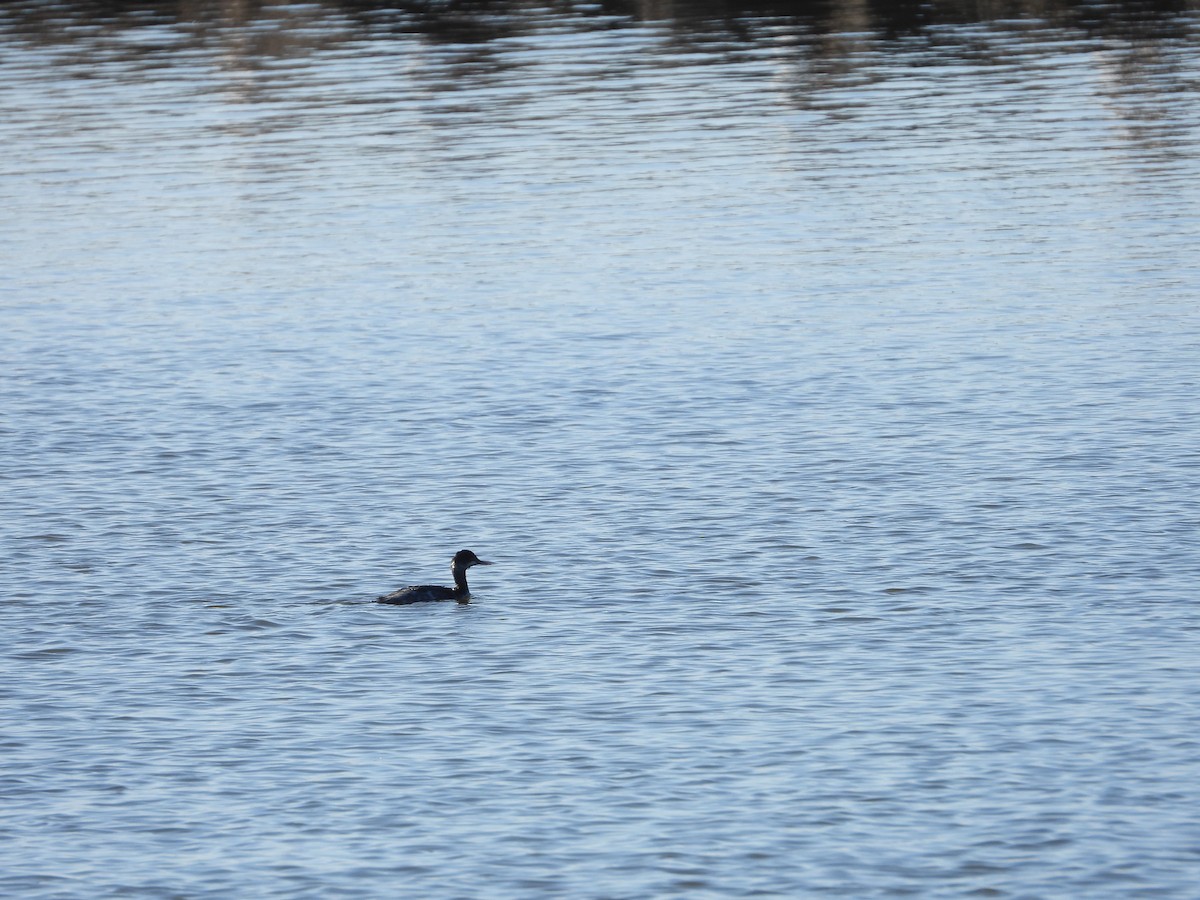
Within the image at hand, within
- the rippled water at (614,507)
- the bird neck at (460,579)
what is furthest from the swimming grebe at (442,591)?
the rippled water at (614,507)

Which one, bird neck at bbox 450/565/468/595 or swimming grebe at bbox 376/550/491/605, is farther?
bird neck at bbox 450/565/468/595

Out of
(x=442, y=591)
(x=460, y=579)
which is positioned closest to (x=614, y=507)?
(x=460, y=579)

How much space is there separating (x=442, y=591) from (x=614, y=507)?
4.44 m

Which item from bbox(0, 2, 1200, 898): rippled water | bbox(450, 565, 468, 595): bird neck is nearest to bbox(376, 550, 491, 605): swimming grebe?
bbox(450, 565, 468, 595): bird neck

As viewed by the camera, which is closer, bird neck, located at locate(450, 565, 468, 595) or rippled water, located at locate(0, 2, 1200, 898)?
rippled water, located at locate(0, 2, 1200, 898)

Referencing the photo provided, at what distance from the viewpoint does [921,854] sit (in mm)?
17656

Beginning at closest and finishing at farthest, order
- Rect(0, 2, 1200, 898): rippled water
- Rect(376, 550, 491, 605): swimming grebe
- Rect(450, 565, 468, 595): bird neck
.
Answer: Rect(0, 2, 1200, 898): rippled water
Rect(376, 550, 491, 605): swimming grebe
Rect(450, 565, 468, 595): bird neck

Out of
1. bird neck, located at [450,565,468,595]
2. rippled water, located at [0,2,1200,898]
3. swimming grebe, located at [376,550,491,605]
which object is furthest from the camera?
bird neck, located at [450,565,468,595]

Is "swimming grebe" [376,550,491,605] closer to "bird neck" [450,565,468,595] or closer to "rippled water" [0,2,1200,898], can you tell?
"bird neck" [450,565,468,595]

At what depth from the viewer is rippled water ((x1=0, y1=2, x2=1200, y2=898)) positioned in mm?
18641

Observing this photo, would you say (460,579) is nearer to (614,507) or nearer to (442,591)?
(442,591)

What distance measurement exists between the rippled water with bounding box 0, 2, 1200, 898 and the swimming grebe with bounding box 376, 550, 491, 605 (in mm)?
566

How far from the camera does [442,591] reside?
2422cm

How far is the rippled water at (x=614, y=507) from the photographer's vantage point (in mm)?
18641
